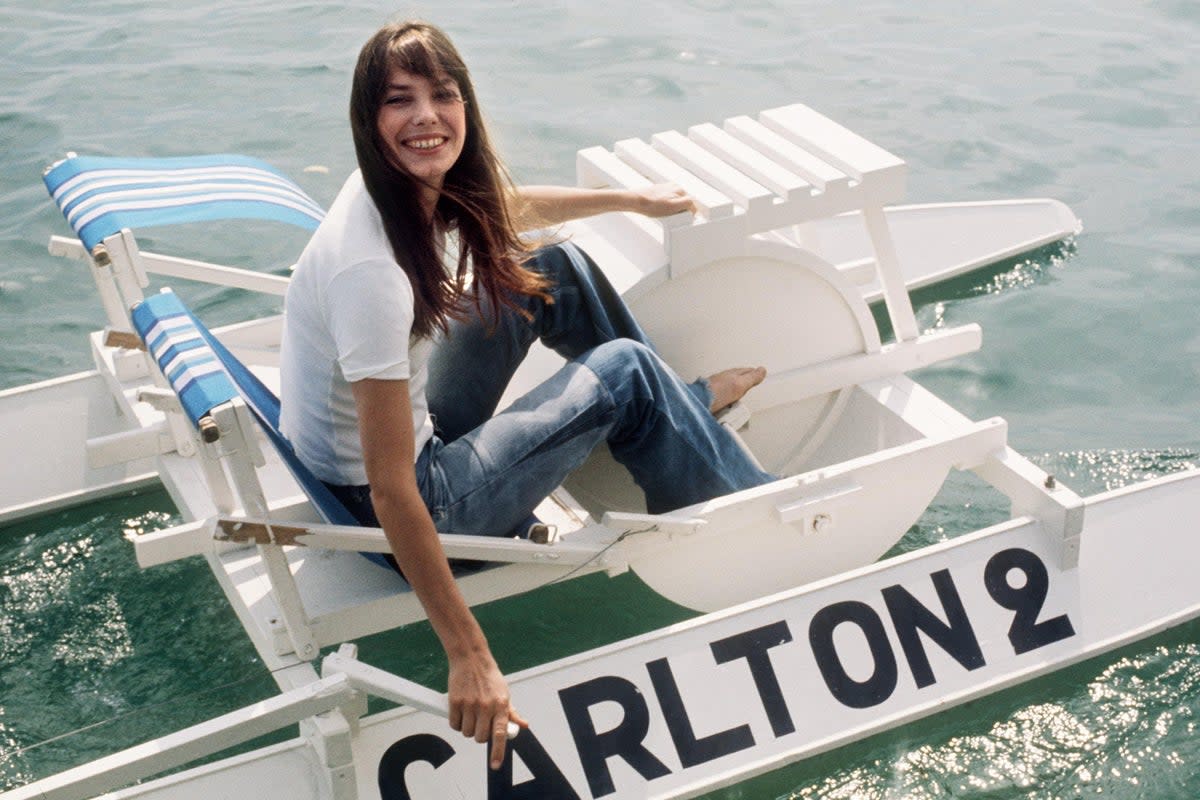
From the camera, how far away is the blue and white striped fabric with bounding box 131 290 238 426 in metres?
2.64

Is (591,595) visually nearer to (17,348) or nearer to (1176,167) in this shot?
(17,348)

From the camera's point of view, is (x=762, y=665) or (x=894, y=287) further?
(x=894, y=287)

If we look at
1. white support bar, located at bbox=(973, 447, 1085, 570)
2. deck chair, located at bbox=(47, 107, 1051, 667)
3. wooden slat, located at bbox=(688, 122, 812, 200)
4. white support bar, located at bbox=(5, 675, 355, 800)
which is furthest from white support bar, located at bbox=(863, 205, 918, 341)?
white support bar, located at bbox=(5, 675, 355, 800)

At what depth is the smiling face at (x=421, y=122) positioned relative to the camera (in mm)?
2574

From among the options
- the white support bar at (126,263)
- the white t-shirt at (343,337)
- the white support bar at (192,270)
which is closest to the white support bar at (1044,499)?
the white t-shirt at (343,337)

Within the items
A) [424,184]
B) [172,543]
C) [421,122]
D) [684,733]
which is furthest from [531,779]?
[421,122]

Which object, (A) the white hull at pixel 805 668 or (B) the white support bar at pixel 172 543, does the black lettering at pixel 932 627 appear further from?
(B) the white support bar at pixel 172 543

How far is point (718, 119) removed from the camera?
6.93 meters

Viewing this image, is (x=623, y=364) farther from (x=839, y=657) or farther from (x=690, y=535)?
(x=839, y=657)

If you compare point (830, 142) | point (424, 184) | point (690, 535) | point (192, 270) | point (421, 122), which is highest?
point (421, 122)

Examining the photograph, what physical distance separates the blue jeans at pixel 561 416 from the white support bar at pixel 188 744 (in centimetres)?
46

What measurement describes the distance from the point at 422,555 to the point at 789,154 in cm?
159

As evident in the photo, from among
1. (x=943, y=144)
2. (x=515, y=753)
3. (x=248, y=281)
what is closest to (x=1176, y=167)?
(x=943, y=144)

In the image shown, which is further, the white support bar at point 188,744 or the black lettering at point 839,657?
the black lettering at point 839,657
